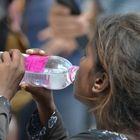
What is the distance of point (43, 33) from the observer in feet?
14.9

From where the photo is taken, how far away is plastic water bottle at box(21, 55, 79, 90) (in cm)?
250

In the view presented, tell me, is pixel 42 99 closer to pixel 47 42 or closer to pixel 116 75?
pixel 116 75

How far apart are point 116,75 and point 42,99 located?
1.69 feet

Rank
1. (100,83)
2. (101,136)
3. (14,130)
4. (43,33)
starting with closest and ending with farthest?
(101,136)
(100,83)
(14,130)
(43,33)

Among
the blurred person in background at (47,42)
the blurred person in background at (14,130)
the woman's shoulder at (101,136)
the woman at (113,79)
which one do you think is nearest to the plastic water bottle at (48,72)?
the woman at (113,79)

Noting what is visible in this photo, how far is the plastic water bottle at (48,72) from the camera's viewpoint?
2.50 metres

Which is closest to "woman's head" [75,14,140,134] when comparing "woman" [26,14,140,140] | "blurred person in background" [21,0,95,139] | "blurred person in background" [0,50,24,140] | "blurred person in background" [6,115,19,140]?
"woman" [26,14,140,140]

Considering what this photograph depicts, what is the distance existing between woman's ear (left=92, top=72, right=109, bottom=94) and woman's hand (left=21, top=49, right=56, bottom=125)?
15.0 inches

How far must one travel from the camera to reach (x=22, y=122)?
4.58 m

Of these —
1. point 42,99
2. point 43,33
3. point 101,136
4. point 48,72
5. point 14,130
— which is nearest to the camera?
point 101,136

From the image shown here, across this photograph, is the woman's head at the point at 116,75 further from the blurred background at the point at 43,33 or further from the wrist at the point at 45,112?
the blurred background at the point at 43,33

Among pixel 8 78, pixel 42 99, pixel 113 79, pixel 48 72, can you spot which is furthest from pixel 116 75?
pixel 48 72

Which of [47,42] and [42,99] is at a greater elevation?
[47,42]

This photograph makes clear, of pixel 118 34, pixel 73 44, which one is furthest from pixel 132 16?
pixel 73 44
